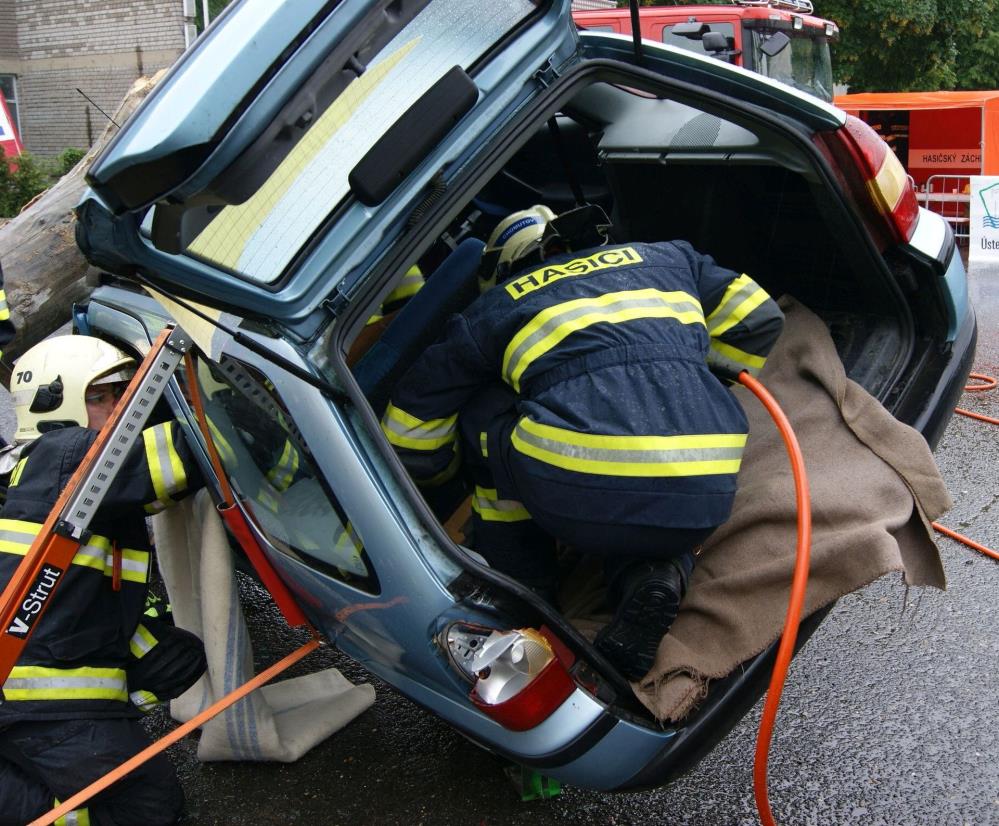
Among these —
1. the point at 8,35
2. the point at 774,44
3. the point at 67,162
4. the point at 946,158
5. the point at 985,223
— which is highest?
the point at 774,44

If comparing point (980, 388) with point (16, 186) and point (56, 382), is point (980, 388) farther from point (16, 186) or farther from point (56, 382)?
point (16, 186)

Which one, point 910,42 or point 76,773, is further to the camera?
point 910,42

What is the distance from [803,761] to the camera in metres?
2.77

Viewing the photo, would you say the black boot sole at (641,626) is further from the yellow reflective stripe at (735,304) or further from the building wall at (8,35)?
the building wall at (8,35)

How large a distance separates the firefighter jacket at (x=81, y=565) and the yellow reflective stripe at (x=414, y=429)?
1.78 feet

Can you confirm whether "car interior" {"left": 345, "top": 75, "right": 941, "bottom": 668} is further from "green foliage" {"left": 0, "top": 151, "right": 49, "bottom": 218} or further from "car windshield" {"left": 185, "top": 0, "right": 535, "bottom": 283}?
"green foliage" {"left": 0, "top": 151, "right": 49, "bottom": 218}

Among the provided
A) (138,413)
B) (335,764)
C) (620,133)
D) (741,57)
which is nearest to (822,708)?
(335,764)

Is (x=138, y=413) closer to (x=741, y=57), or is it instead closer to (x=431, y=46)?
(x=431, y=46)

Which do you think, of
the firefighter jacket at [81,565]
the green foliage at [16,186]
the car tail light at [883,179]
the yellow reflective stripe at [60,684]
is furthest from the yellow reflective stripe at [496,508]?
the green foliage at [16,186]

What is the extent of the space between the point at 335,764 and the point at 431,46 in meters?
1.93

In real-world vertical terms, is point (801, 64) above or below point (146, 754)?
below

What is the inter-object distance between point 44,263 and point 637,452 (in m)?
3.28

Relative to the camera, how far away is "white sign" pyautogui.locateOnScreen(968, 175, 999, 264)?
815 centimetres

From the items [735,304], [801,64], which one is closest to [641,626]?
[735,304]
